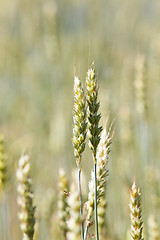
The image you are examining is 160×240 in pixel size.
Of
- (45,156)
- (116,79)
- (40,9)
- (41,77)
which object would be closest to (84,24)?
(40,9)

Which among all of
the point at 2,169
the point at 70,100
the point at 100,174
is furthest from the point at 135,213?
the point at 70,100

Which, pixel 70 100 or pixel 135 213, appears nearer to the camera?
pixel 135 213

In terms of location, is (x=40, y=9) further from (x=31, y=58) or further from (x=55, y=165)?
(x=55, y=165)

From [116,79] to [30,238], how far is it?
4.61 m

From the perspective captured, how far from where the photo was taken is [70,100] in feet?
17.0

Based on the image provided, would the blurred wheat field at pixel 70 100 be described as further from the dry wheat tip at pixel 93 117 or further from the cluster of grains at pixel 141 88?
the dry wheat tip at pixel 93 117

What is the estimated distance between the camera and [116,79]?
5.47 metres

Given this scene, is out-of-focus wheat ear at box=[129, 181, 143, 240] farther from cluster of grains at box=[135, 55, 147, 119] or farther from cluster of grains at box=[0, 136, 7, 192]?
cluster of grains at box=[135, 55, 147, 119]

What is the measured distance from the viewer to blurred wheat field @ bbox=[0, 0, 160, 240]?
7.38 feet

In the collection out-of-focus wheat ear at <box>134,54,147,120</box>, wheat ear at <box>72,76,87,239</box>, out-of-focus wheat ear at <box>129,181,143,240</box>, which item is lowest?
out-of-focus wheat ear at <box>129,181,143,240</box>

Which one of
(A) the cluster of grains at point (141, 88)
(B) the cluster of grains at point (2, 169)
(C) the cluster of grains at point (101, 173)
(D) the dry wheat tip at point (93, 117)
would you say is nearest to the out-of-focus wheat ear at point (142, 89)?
(A) the cluster of grains at point (141, 88)

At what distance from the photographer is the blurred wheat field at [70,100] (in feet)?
7.38

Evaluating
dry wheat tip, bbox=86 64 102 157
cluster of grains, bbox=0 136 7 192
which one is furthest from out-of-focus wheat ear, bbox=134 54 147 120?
dry wheat tip, bbox=86 64 102 157

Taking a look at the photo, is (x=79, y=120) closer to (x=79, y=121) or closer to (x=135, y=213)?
(x=79, y=121)
